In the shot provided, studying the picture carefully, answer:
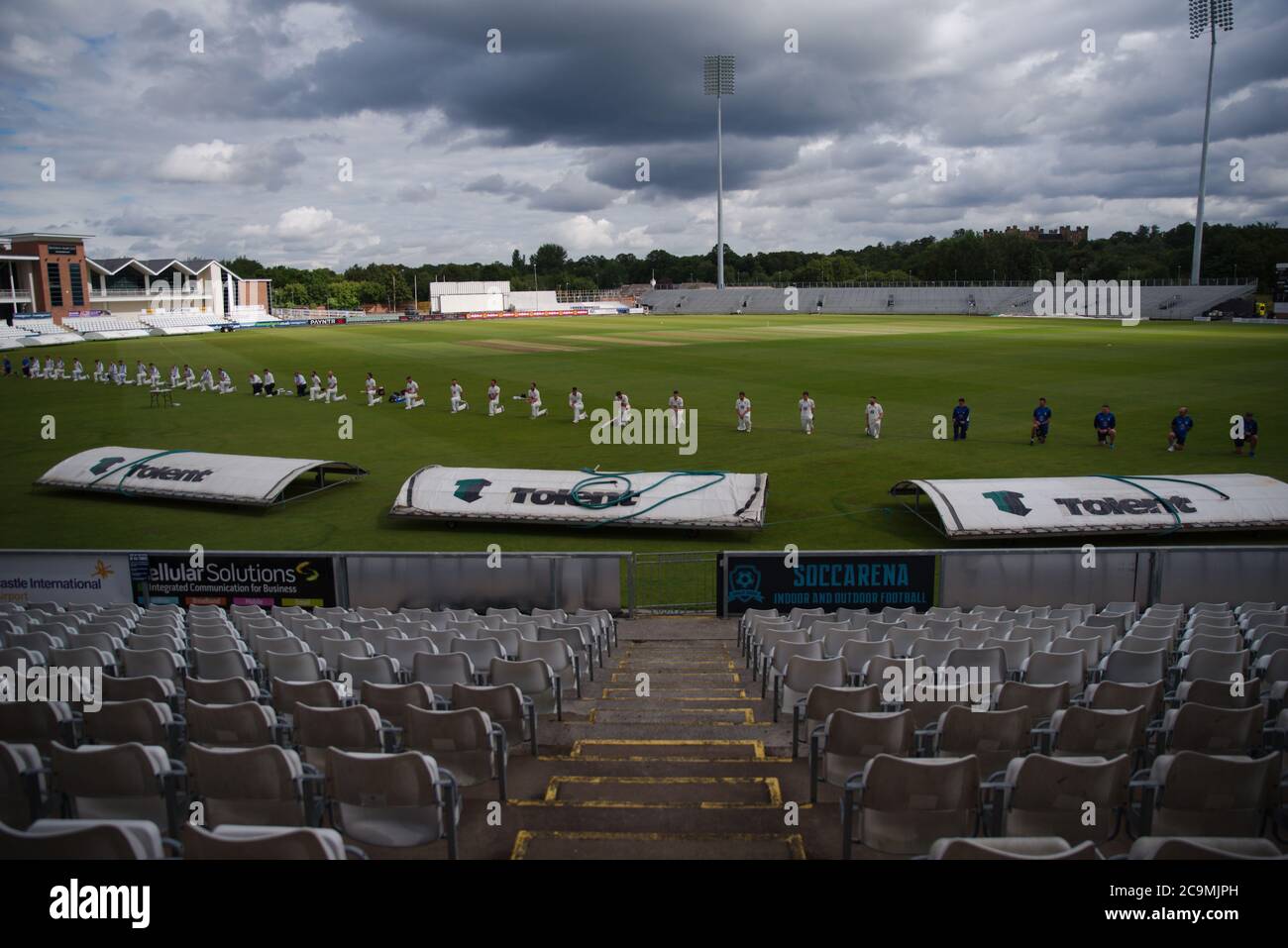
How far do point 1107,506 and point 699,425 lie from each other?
701 inches

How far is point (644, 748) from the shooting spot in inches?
327

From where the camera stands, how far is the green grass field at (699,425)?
72.6ft

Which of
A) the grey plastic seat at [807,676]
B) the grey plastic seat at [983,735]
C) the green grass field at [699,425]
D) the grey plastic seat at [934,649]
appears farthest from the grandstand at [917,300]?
the grey plastic seat at [983,735]

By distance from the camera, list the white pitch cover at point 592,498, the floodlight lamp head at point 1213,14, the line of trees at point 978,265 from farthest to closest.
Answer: the line of trees at point 978,265
the floodlight lamp head at point 1213,14
the white pitch cover at point 592,498

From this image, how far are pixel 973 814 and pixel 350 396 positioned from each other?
43979mm

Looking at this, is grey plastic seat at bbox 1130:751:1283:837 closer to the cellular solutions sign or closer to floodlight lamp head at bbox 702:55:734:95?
the cellular solutions sign

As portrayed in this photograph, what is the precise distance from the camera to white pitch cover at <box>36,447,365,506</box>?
23.5 meters

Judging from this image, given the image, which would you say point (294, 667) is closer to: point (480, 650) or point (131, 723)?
point (131, 723)

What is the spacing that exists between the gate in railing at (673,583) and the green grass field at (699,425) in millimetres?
1916

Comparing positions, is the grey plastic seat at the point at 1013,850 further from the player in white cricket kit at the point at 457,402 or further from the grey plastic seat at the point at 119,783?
the player in white cricket kit at the point at 457,402

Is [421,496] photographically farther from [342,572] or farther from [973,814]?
[973,814]

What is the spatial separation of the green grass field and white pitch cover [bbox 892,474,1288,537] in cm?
134

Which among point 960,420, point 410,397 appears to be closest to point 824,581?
point 960,420
